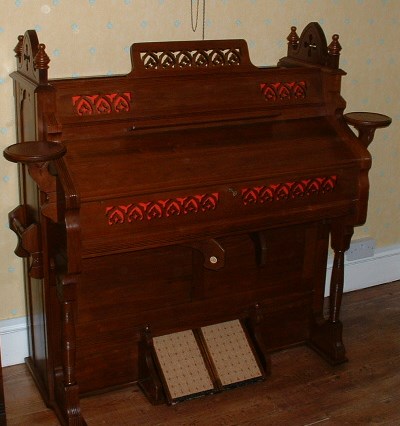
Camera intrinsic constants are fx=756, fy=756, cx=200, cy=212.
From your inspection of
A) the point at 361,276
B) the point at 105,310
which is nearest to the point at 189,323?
the point at 105,310

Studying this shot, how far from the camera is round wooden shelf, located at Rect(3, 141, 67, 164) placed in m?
2.28

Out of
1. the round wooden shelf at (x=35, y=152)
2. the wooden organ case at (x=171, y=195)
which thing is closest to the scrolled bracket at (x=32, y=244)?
the wooden organ case at (x=171, y=195)

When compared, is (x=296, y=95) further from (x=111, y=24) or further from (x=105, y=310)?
(x=105, y=310)

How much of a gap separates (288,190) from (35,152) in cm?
93

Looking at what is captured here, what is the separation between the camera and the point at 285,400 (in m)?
2.97

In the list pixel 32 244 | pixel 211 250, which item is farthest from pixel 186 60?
pixel 32 244

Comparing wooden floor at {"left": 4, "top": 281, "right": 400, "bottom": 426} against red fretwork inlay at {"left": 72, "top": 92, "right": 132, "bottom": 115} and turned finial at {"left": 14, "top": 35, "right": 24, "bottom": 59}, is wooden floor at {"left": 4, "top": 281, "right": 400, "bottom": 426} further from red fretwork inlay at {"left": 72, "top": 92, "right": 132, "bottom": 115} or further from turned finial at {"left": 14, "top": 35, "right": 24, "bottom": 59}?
turned finial at {"left": 14, "top": 35, "right": 24, "bottom": 59}

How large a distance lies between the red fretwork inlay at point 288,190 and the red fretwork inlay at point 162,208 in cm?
14

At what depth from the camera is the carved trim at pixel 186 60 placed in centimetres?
270

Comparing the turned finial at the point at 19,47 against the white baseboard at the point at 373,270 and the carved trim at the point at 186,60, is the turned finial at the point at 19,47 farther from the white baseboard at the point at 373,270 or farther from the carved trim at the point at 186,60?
the white baseboard at the point at 373,270

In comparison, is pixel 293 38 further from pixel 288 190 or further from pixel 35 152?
pixel 35 152

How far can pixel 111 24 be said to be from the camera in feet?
9.45

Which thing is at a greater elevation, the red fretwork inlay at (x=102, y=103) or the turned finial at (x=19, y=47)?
the turned finial at (x=19, y=47)

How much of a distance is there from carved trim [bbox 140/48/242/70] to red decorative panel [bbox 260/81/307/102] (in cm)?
15
